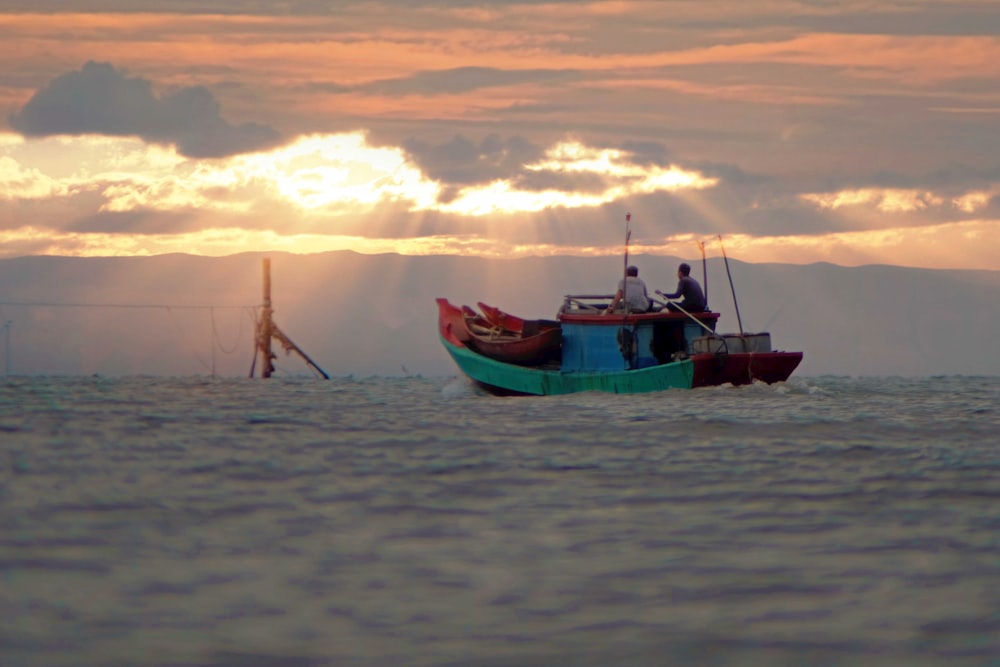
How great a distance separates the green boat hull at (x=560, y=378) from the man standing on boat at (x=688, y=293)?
1.68 metres

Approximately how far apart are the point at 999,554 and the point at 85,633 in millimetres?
5905

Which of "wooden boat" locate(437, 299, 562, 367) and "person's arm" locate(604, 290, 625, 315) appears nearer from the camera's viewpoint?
"person's arm" locate(604, 290, 625, 315)

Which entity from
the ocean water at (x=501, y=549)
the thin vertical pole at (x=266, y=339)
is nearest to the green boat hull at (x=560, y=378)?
the ocean water at (x=501, y=549)

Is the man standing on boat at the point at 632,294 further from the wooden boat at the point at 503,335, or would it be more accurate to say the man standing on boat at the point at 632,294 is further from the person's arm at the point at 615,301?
the wooden boat at the point at 503,335

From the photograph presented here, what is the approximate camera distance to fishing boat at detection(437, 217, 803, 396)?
78.6 ft

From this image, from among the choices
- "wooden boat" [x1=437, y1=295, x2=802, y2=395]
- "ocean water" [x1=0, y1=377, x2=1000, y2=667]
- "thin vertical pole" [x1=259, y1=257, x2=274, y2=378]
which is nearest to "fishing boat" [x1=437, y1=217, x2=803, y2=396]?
"wooden boat" [x1=437, y1=295, x2=802, y2=395]

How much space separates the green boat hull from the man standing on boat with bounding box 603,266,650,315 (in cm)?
141

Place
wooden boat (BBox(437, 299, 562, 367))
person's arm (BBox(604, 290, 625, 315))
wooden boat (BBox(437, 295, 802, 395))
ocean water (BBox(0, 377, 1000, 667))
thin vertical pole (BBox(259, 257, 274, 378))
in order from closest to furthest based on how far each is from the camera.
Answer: ocean water (BBox(0, 377, 1000, 667)), wooden boat (BBox(437, 295, 802, 395)), person's arm (BBox(604, 290, 625, 315)), wooden boat (BBox(437, 299, 562, 367)), thin vertical pole (BBox(259, 257, 274, 378))

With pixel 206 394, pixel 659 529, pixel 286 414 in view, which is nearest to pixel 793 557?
pixel 659 529

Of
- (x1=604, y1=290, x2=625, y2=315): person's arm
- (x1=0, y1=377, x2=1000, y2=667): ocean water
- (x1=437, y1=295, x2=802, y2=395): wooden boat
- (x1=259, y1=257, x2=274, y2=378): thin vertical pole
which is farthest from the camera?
(x1=259, y1=257, x2=274, y2=378): thin vertical pole

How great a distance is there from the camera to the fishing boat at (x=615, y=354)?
2395cm

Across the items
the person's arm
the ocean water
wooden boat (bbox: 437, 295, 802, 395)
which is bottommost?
the ocean water

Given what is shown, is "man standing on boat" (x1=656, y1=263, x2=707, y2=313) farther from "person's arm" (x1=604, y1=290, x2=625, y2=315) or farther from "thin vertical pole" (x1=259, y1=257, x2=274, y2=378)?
"thin vertical pole" (x1=259, y1=257, x2=274, y2=378)

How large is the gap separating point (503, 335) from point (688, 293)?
6309mm
